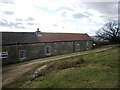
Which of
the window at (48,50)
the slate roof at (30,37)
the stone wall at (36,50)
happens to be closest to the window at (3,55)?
the stone wall at (36,50)

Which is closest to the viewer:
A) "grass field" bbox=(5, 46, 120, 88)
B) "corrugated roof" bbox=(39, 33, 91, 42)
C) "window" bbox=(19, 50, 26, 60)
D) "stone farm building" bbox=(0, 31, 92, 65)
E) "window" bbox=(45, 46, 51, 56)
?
"grass field" bbox=(5, 46, 120, 88)

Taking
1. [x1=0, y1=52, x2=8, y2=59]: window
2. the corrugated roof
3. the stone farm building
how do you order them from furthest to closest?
1. the corrugated roof
2. the stone farm building
3. [x1=0, y1=52, x2=8, y2=59]: window

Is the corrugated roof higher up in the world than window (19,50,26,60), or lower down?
higher up

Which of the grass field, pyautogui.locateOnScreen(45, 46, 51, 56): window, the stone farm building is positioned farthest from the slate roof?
the grass field

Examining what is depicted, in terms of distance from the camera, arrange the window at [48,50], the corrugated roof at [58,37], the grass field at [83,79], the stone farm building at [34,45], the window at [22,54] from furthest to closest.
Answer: the corrugated roof at [58,37] < the window at [48,50] < the window at [22,54] < the stone farm building at [34,45] < the grass field at [83,79]

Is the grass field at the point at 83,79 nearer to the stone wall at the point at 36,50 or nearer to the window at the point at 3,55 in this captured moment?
the window at the point at 3,55

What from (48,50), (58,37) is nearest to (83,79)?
(48,50)

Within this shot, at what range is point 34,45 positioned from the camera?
110ft

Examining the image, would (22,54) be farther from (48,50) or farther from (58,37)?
(58,37)

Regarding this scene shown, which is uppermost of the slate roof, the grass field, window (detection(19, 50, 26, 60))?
the slate roof

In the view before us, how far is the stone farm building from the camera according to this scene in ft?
96.9

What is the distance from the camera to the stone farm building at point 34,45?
29.5m

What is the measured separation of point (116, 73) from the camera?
655 inches

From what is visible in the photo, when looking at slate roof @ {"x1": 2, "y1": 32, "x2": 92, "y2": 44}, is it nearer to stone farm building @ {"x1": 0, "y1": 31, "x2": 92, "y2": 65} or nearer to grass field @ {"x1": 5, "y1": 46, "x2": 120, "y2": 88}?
stone farm building @ {"x1": 0, "y1": 31, "x2": 92, "y2": 65}
